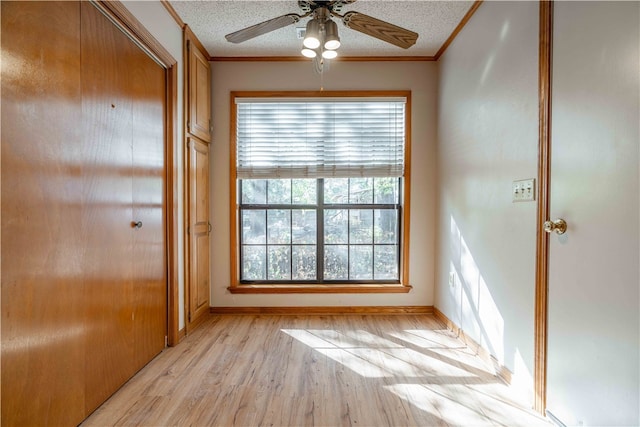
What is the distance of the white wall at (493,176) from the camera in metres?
1.81

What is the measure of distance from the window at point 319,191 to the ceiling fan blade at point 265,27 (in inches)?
48.2

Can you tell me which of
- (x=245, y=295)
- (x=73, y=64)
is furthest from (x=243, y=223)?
(x=73, y=64)

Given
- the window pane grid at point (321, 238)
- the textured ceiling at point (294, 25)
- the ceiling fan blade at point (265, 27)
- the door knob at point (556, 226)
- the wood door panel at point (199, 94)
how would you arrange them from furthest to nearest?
the window pane grid at point (321, 238) < the wood door panel at point (199, 94) < the textured ceiling at point (294, 25) < the ceiling fan blade at point (265, 27) < the door knob at point (556, 226)

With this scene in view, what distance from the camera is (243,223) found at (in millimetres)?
3371

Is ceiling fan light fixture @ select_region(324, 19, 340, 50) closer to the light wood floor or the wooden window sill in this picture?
the light wood floor

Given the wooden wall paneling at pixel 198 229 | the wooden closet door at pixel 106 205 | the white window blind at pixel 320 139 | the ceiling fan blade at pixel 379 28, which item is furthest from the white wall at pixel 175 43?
the ceiling fan blade at pixel 379 28

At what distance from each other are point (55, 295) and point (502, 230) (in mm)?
2427

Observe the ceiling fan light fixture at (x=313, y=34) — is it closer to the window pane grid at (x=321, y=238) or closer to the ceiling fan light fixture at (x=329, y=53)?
the ceiling fan light fixture at (x=329, y=53)

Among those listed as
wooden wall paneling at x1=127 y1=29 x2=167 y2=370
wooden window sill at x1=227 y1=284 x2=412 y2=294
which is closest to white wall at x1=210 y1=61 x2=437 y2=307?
wooden window sill at x1=227 y1=284 x2=412 y2=294

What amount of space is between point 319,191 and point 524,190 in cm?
194

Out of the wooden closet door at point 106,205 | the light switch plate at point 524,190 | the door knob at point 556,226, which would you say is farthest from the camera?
the light switch plate at point 524,190

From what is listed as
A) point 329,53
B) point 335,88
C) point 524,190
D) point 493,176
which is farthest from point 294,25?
point 524,190

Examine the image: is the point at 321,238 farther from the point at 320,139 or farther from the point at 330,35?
the point at 330,35

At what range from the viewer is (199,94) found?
9.68ft
